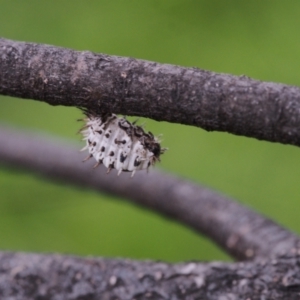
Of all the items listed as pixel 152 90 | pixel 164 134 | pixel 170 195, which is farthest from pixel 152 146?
pixel 164 134

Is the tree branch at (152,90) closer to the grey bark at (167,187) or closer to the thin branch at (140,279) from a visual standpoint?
the grey bark at (167,187)

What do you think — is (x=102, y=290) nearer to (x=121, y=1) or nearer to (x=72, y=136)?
(x=72, y=136)

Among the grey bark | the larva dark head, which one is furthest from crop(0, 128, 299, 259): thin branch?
the larva dark head

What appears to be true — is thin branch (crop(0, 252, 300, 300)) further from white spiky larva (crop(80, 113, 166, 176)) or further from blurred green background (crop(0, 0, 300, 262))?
blurred green background (crop(0, 0, 300, 262))

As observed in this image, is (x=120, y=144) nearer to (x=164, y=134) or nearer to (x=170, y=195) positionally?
(x=170, y=195)

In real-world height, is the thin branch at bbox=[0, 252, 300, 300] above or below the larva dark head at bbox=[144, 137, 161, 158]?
below

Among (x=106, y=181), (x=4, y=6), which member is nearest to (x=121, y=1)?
(x=4, y=6)
